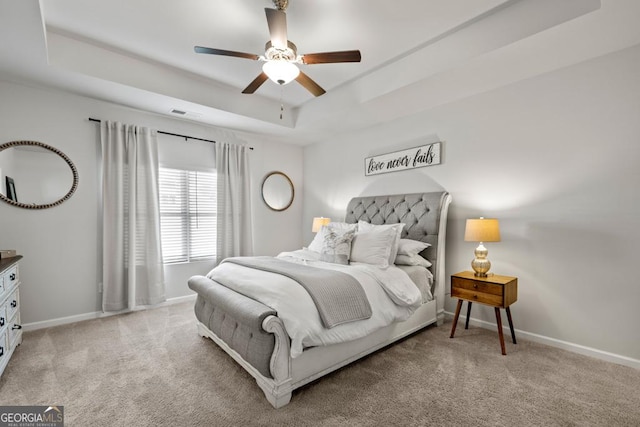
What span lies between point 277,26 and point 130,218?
9.58 feet

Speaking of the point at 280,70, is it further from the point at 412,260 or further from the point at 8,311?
the point at 8,311

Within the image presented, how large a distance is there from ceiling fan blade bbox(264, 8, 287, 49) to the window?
2705mm

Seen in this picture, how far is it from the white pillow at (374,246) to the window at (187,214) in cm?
242

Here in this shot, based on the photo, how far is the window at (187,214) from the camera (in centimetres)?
402

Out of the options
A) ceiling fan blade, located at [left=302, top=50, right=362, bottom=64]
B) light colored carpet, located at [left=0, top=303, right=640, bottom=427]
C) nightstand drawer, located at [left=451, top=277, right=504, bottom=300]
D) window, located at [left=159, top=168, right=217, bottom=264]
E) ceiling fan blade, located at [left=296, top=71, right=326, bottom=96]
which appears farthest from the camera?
window, located at [left=159, top=168, right=217, bottom=264]

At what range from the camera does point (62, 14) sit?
2.37 m

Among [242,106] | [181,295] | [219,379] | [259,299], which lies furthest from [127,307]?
[242,106]

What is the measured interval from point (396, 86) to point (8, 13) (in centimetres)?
309

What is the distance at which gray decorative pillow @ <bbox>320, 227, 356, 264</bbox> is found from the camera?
3033mm

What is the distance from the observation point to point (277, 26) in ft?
6.53

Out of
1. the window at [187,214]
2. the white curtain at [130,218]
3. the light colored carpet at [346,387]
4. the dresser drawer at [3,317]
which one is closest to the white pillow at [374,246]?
the light colored carpet at [346,387]

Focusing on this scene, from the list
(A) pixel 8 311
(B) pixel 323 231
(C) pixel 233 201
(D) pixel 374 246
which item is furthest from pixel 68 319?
(D) pixel 374 246

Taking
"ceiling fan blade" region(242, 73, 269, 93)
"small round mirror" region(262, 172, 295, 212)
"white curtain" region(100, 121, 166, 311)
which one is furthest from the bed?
"small round mirror" region(262, 172, 295, 212)

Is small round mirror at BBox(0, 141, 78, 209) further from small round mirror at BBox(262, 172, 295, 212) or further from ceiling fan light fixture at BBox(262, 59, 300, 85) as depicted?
ceiling fan light fixture at BBox(262, 59, 300, 85)
